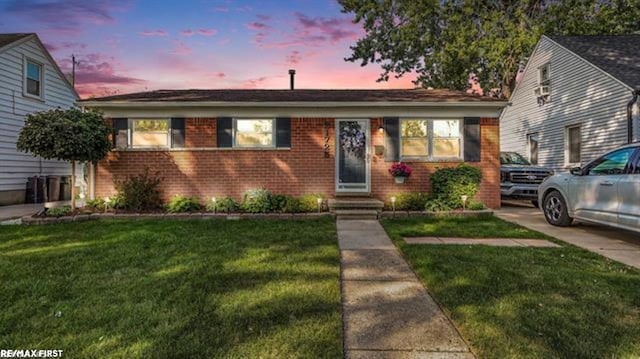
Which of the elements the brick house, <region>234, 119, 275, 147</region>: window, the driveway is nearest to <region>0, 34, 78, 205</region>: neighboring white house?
the brick house

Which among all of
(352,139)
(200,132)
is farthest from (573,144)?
(200,132)

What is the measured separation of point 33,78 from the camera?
12000 millimetres

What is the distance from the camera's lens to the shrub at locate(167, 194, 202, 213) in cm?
856

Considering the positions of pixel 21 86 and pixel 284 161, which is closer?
pixel 284 161

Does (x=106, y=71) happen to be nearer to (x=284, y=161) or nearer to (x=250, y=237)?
(x=284, y=161)

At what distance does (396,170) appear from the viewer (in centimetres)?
919

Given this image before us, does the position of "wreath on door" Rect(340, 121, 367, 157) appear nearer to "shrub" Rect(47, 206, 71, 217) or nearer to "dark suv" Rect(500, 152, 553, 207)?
"dark suv" Rect(500, 152, 553, 207)

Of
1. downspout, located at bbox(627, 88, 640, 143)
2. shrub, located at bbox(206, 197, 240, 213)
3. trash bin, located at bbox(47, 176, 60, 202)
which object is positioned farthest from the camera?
trash bin, located at bbox(47, 176, 60, 202)

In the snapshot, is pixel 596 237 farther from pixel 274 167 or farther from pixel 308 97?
pixel 308 97

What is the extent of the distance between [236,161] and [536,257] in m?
7.42

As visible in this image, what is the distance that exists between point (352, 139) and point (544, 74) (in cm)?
1133

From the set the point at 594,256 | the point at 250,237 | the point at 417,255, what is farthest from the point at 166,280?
the point at 594,256

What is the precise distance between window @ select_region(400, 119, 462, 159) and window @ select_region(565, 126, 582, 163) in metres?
7.04

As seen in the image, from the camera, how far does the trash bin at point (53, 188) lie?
11.8 metres
